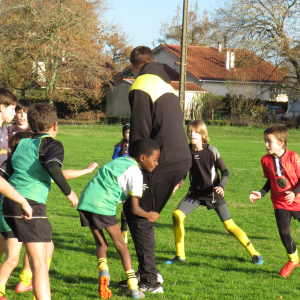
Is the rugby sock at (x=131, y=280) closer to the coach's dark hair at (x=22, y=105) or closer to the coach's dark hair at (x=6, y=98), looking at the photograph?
the coach's dark hair at (x=6, y=98)

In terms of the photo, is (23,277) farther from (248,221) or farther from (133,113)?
(248,221)

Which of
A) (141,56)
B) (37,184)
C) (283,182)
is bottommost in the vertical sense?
(283,182)

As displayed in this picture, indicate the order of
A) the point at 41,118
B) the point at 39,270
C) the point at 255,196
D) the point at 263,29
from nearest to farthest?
the point at 39,270, the point at 41,118, the point at 255,196, the point at 263,29

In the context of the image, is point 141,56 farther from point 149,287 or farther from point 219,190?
point 149,287

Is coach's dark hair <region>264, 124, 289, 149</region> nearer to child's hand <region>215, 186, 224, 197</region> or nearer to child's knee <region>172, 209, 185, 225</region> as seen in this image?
child's hand <region>215, 186, 224, 197</region>

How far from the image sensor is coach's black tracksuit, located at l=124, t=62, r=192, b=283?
3931mm

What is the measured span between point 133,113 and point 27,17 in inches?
1430

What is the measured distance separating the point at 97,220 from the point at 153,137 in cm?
93

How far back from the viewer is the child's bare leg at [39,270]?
3189 mm

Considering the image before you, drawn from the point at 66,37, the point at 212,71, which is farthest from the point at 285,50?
the point at 66,37

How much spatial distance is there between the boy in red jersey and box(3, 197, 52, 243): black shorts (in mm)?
2671

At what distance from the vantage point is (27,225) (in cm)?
329

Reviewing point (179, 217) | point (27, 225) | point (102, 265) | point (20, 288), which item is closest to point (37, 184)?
point (27, 225)

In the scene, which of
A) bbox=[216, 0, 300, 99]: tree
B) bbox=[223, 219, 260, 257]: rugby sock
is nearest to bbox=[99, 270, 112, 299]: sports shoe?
bbox=[223, 219, 260, 257]: rugby sock
